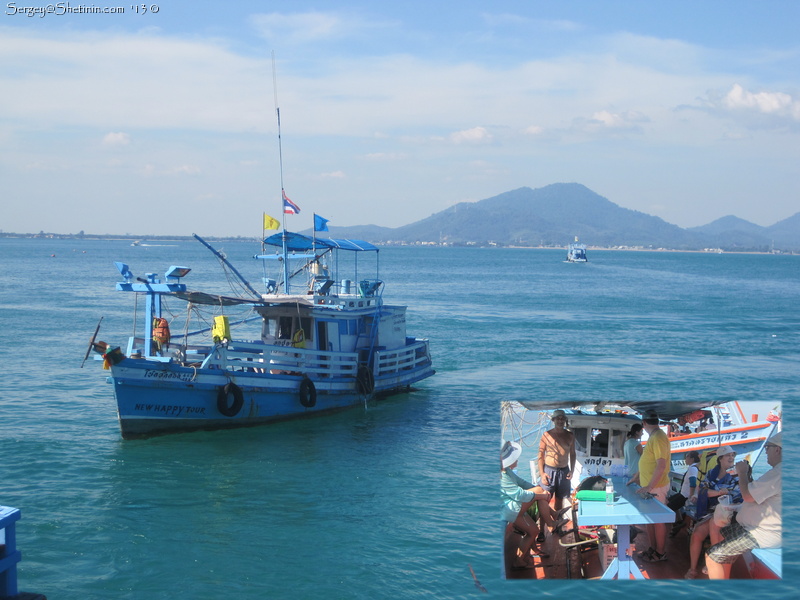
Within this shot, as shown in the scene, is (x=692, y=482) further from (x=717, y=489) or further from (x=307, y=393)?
(x=307, y=393)

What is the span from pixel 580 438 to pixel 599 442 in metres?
0.30

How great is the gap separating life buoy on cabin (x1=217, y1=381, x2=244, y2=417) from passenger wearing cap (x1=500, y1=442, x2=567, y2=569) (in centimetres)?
1453

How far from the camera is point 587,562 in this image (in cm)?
654

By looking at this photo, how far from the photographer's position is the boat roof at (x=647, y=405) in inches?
229

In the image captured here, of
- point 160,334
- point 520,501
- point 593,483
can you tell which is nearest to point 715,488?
point 593,483

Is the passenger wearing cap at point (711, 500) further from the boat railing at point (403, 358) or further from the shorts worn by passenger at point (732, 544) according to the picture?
the boat railing at point (403, 358)

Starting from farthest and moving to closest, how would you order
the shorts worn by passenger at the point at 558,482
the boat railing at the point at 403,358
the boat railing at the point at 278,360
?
the boat railing at the point at 403,358 → the boat railing at the point at 278,360 → the shorts worn by passenger at the point at 558,482

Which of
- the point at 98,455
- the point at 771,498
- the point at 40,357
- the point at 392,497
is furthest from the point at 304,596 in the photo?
the point at 40,357

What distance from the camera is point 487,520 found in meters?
13.7

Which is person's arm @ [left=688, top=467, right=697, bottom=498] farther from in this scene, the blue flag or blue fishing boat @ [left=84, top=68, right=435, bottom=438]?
the blue flag

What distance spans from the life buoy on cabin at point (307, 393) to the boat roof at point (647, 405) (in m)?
16.0

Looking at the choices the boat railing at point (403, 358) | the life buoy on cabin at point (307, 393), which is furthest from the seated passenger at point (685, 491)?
the boat railing at point (403, 358)

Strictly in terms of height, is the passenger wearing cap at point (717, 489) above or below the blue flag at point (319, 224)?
below

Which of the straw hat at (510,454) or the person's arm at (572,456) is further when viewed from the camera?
the person's arm at (572,456)
